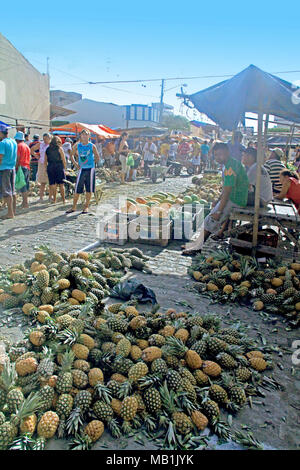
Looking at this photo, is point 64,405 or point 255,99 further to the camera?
point 255,99

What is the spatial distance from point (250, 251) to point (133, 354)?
372 centimetres

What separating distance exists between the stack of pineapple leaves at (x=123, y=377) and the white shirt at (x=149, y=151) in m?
15.9

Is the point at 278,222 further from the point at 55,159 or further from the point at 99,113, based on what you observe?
the point at 99,113

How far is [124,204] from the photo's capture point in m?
8.27

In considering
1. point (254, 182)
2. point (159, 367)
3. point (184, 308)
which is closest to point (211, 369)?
point (159, 367)

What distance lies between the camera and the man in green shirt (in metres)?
6.33

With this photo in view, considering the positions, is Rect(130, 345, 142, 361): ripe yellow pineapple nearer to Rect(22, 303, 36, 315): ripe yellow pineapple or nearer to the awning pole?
Rect(22, 303, 36, 315): ripe yellow pineapple

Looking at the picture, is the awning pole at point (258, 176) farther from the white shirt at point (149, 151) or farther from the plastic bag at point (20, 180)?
the white shirt at point (149, 151)

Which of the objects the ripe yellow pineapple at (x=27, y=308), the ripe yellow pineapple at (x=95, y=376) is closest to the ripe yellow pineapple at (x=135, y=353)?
the ripe yellow pineapple at (x=95, y=376)

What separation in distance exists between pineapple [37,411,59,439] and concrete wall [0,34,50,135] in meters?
17.5

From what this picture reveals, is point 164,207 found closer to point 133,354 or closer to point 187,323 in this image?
point 187,323

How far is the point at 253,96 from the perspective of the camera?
5820 mm

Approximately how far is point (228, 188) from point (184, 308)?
2.80 metres
